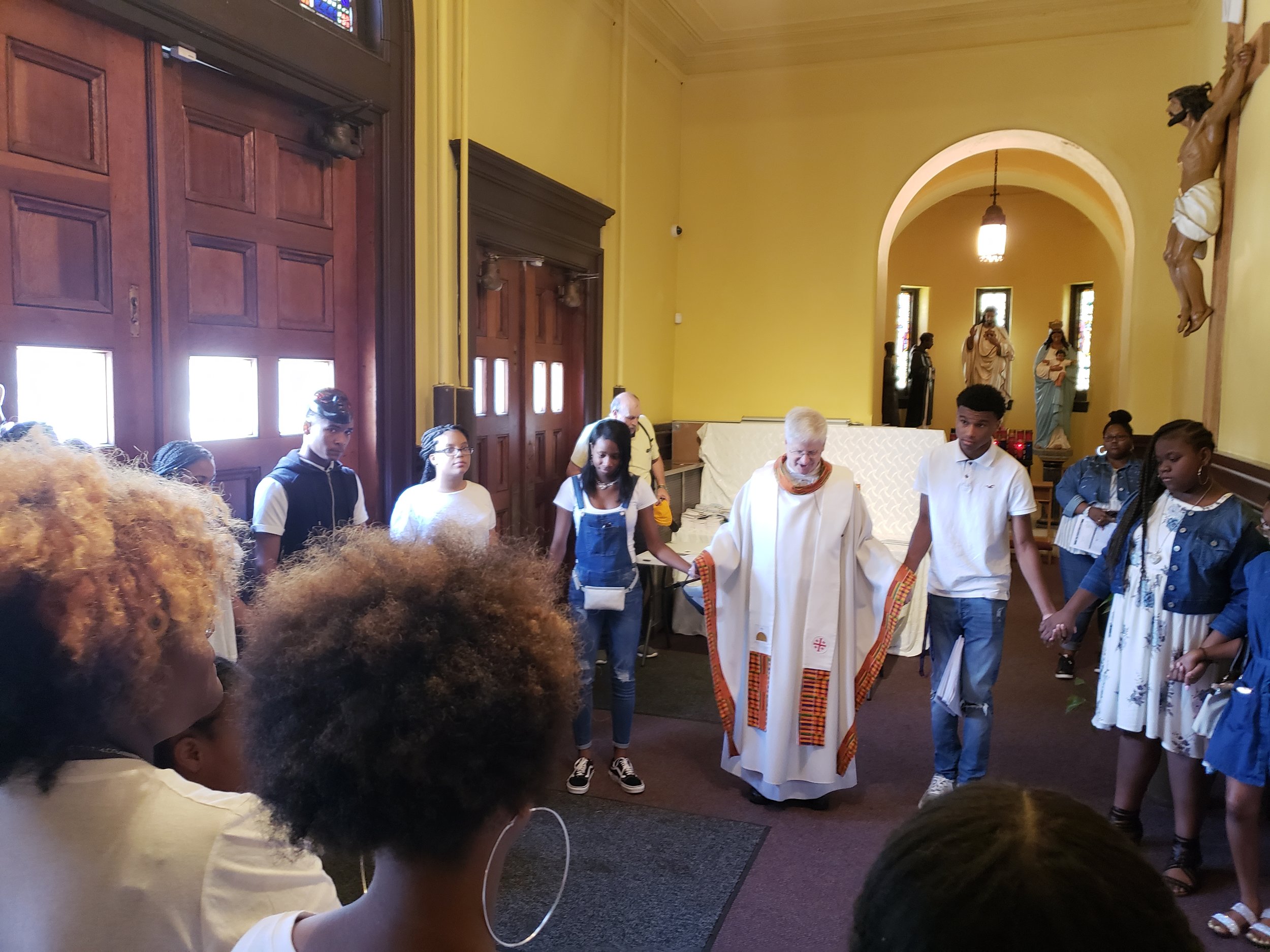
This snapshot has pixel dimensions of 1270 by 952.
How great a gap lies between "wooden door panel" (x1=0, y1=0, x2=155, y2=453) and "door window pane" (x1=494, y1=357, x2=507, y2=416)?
2522 millimetres

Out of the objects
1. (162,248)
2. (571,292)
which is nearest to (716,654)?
(162,248)

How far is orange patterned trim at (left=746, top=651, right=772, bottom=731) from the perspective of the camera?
369cm

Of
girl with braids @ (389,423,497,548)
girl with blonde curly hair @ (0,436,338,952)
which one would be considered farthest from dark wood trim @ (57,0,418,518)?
girl with blonde curly hair @ (0,436,338,952)

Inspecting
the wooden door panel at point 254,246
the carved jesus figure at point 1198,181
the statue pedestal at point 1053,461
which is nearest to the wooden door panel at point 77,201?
the wooden door panel at point 254,246

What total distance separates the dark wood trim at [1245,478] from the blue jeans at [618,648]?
2.43 m

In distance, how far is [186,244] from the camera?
10.7 ft

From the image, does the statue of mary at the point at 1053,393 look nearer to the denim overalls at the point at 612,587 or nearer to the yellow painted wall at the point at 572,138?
the yellow painted wall at the point at 572,138

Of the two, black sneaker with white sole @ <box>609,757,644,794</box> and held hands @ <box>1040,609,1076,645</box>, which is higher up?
held hands @ <box>1040,609,1076,645</box>

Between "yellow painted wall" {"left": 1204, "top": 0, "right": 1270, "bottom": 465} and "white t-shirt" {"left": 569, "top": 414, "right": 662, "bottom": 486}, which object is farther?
"white t-shirt" {"left": 569, "top": 414, "right": 662, "bottom": 486}

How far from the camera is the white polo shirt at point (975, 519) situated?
11.4 ft

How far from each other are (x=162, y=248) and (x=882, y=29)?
604cm

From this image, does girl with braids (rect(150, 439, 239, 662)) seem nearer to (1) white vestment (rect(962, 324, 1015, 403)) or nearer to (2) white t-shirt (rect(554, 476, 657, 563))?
(2) white t-shirt (rect(554, 476, 657, 563))

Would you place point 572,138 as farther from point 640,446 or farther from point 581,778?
point 581,778

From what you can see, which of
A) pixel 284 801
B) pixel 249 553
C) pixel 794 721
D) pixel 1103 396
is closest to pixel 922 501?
pixel 794 721
